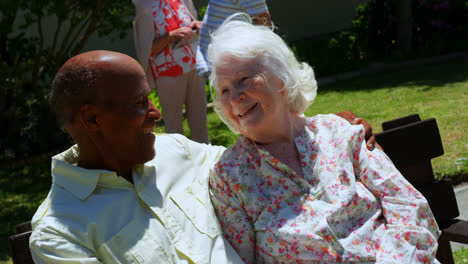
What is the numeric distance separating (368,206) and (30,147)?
23.3 ft

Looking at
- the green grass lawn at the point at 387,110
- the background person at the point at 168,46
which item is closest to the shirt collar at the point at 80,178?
the green grass lawn at the point at 387,110

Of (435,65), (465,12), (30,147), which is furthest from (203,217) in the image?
(465,12)

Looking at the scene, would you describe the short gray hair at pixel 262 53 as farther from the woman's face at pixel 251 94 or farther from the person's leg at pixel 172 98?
the person's leg at pixel 172 98

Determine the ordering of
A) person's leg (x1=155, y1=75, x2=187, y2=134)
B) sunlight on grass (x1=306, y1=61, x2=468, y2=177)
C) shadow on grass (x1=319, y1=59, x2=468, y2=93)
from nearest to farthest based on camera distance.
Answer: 1. person's leg (x1=155, y1=75, x2=187, y2=134)
2. sunlight on grass (x1=306, y1=61, x2=468, y2=177)
3. shadow on grass (x1=319, y1=59, x2=468, y2=93)

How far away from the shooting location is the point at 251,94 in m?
2.39

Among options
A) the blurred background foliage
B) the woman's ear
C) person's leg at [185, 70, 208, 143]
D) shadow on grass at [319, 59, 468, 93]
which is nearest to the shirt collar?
the woman's ear

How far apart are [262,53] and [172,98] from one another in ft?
9.09

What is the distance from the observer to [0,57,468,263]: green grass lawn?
555 cm

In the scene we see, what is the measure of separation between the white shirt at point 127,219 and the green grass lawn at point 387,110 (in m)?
2.19

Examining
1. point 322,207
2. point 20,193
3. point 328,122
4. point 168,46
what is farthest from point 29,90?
point 322,207

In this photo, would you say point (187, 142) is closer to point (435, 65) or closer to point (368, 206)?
point (368, 206)

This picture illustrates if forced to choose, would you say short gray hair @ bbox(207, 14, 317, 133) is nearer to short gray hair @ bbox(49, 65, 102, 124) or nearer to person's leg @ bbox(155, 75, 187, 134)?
short gray hair @ bbox(49, 65, 102, 124)

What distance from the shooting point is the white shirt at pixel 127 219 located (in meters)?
1.97

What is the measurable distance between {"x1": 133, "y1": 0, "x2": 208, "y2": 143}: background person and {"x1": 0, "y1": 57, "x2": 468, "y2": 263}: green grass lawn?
1977mm
